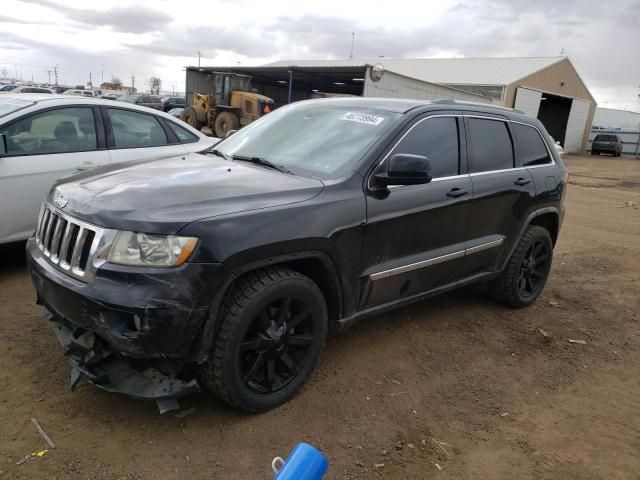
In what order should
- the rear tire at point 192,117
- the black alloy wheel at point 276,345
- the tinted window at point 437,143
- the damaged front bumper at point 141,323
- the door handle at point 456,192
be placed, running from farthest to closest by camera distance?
1. the rear tire at point 192,117
2. the door handle at point 456,192
3. the tinted window at point 437,143
4. the black alloy wheel at point 276,345
5. the damaged front bumper at point 141,323

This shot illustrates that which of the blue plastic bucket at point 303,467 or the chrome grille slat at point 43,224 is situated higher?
the chrome grille slat at point 43,224

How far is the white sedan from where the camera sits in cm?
450

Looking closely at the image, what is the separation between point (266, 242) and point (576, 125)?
42833 millimetres

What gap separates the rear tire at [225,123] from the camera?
22375 mm

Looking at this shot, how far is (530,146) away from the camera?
4.68 metres

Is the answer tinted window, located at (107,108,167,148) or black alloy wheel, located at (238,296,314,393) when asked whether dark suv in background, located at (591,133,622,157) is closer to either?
tinted window, located at (107,108,167,148)

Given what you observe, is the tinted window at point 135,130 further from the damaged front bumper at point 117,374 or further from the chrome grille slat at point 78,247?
the damaged front bumper at point 117,374

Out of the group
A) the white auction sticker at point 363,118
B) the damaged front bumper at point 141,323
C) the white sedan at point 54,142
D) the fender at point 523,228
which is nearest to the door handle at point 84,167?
the white sedan at point 54,142

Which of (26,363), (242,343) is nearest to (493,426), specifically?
(242,343)

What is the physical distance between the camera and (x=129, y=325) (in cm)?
245

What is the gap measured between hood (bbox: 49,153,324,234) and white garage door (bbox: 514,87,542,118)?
3212cm

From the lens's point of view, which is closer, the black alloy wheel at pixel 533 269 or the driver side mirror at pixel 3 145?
the driver side mirror at pixel 3 145

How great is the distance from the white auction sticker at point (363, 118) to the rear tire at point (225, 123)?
1908cm

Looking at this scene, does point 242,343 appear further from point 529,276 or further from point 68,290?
point 529,276
